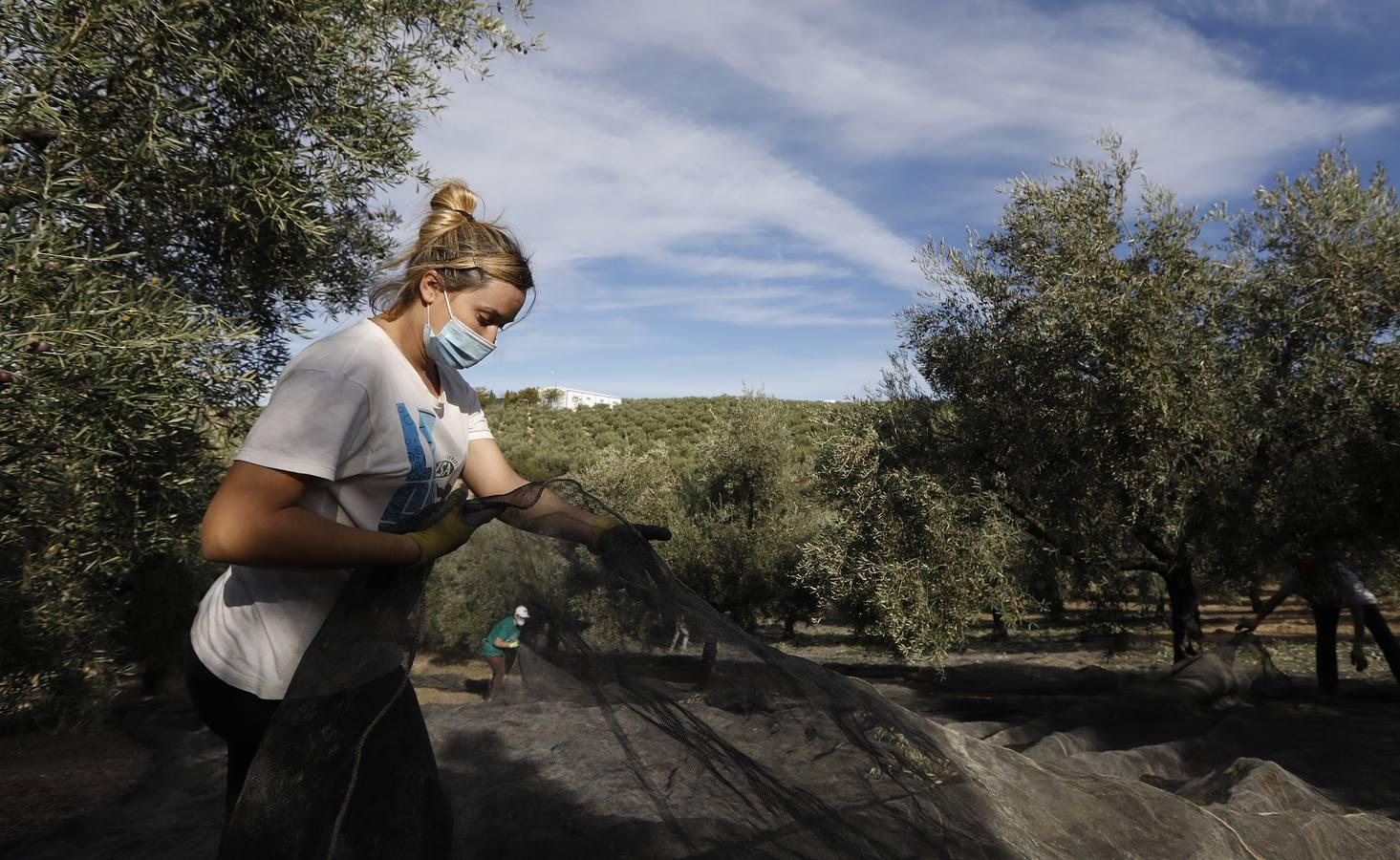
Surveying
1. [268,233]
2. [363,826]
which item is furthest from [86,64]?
[363,826]

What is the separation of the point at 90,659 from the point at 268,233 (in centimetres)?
367

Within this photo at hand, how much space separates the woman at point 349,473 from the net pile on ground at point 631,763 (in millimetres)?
122

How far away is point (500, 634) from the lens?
8.42ft

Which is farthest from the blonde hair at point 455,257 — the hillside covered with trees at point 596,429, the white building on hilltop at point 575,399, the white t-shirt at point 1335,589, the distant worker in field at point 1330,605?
the white building on hilltop at point 575,399

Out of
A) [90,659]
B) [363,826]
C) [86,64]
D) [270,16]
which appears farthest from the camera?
[90,659]

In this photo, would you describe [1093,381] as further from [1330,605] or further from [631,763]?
[631,763]

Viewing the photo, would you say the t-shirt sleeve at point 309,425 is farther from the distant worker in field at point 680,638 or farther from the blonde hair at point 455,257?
the distant worker in field at point 680,638

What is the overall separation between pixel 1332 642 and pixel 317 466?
13115 mm

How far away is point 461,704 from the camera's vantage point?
8.47ft

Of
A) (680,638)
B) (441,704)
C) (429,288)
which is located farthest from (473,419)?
(680,638)

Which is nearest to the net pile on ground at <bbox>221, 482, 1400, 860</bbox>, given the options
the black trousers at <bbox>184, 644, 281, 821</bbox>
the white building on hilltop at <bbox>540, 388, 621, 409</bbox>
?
the black trousers at <bbox>184, 644, 281, 821</bbox>

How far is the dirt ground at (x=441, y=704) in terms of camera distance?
6527mm

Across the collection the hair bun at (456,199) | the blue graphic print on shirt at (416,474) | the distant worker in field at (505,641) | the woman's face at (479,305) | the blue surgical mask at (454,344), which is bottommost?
the distant worker in field at (505,641)

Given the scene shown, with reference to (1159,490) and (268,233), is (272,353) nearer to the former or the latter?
(268,233)
